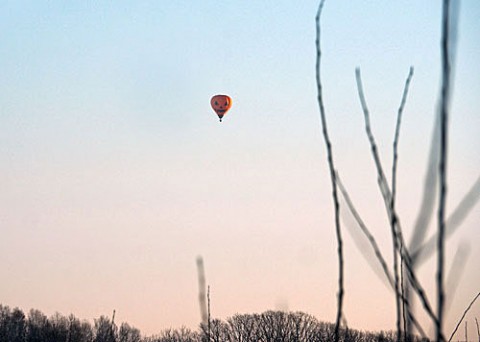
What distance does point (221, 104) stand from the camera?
58469 mm

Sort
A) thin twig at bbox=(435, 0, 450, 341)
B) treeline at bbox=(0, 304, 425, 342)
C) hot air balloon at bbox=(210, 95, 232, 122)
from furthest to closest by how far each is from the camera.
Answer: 1. treeline at bbox=(0, 304, 425, 342)
2. hot air balloon at bbox=(210, 95, 232, 122)
3. thin twig at bbox=(435, 0, 450, 341)

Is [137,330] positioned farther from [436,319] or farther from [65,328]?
[436,319]

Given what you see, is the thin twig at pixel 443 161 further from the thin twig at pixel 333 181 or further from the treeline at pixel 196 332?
the treeline at pixel 196 332

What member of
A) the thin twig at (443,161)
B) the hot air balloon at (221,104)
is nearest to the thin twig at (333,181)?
the thin twig at (443,161)

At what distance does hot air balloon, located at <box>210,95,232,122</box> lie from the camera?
57.6 meters

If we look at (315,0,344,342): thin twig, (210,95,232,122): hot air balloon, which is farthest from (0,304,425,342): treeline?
(315,0,344,342): thin twig

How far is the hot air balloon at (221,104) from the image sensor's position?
57.6m

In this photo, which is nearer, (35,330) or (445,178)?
(445,178)

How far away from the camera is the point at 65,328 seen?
4363 inches

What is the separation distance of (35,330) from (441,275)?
11233cm

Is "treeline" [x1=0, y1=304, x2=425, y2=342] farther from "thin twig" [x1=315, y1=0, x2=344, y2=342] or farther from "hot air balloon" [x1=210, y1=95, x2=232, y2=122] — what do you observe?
"thin twig" [x1=315, y1=0, x2=344, y2=342]

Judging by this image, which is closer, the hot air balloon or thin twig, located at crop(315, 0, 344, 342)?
thin twig, located at crop(315, 0, 344, 342)

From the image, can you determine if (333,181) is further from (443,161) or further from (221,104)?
(221,104)

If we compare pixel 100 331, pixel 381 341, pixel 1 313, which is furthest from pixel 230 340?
pixel 381 341
